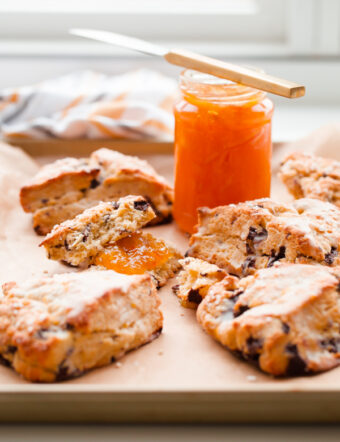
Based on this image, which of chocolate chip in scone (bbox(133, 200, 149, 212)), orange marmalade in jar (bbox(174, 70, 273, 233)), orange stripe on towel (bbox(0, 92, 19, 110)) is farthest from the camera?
orange stripe on towel (bbox(0, 92, 19, 110))

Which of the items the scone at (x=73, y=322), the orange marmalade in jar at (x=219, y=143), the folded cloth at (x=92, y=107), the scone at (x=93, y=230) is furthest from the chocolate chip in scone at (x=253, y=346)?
the folded cloth at (x=92, y=107)

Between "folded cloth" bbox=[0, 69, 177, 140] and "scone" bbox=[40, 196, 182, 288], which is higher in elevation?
"folded cloth" bbox=[0, 69, 177, 140]

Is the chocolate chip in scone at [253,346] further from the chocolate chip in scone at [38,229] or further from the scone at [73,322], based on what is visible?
the chocolate chip in scone at [38,229]

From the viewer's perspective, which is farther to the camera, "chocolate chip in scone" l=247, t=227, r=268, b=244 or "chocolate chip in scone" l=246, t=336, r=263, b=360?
"chocolate chip in scone" l=247, t=227, r=268, b=244

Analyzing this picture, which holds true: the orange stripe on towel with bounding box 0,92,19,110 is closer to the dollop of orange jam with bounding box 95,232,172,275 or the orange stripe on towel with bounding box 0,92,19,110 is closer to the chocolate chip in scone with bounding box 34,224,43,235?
the chocolate chip in scone with bounding box 34,224,43,235

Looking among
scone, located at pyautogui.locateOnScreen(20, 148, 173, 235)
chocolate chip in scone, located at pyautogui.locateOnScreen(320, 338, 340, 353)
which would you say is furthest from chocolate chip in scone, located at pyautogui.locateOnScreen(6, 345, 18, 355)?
scone, located at pyautogui.locateOnScreen(20, 148, 173, 235)

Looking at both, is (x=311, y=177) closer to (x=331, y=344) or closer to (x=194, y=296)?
(x=194, y=296)
